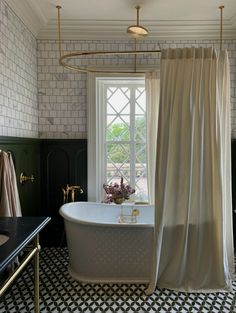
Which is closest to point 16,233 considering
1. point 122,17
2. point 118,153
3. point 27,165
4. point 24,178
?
point 24,178

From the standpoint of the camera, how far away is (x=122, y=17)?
118 inches

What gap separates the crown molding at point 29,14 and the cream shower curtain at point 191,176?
1.52 m

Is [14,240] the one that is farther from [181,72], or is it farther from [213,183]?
[181,72]

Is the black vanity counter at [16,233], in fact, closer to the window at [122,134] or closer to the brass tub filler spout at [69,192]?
the brass tub filler spout at [69,192]

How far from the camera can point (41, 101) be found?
3402 mm

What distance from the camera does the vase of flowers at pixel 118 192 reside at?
3283 millimetres

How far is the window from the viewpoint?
356 centimetres

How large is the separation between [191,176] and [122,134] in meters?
1.49

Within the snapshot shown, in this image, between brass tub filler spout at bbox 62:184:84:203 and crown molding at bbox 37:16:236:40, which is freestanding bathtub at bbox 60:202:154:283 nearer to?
brass tub filler spout at bbox 62:184:84:203

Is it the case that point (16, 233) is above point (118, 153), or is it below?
below

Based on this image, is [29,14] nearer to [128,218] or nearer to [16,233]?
[16,233]

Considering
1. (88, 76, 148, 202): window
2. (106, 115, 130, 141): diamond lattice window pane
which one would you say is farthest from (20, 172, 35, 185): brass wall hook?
(106, 115, 130, 141): diamond lattice window pane

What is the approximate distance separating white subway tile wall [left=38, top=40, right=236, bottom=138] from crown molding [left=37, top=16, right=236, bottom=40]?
0.06 metres

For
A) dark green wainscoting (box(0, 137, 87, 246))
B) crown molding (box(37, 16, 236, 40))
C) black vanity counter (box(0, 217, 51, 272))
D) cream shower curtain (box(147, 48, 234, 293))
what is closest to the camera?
black vanity counter (box(0, 217, 51, 272))
